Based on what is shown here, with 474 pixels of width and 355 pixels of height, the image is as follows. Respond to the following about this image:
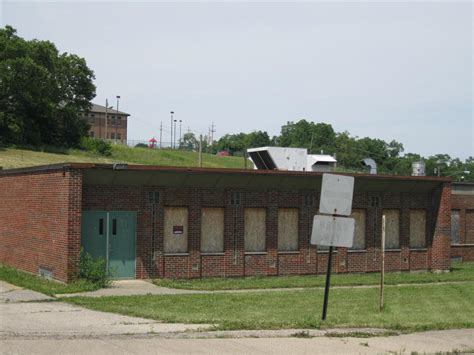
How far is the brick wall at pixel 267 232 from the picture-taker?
80.9ft

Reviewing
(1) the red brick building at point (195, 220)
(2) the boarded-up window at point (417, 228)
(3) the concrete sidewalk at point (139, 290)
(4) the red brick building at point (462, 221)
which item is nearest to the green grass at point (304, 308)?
(3) the concrete sidewalk at point (139, 290)

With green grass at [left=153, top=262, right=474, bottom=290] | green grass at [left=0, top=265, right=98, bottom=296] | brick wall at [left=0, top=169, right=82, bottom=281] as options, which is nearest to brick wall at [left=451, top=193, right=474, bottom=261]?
green grass at [left=153, top=262, right=474, bottom=290]

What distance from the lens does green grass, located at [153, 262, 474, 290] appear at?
23.5 m

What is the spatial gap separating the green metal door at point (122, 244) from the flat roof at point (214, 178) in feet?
3.98

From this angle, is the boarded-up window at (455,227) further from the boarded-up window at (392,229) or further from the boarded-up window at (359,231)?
the boarded-up window at (359,231)

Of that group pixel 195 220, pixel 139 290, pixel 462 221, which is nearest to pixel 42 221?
pixel 139 290

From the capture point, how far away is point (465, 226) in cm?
3806

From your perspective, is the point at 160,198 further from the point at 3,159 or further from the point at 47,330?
the point at 3,159

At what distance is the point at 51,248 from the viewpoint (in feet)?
77.3

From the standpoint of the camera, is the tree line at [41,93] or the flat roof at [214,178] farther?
the tree line at [41,93]

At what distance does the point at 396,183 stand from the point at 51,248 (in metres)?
14.2

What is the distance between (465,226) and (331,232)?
26599 mm

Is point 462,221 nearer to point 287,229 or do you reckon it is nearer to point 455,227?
point 455,227

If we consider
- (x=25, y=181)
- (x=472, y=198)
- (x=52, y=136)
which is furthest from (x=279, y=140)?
(x=25, y=181)
